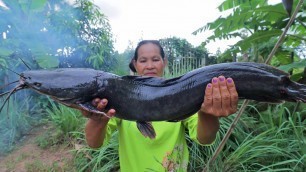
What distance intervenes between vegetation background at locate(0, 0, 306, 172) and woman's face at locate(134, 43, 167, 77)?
84 centimetres

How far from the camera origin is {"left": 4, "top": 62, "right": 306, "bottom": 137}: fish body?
1.53 metres

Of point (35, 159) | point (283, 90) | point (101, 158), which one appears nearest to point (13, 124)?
point (35, 159)

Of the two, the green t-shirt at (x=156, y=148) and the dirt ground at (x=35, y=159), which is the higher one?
the green t-shirt at (x=156, y=148)

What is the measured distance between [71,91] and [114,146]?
234cm

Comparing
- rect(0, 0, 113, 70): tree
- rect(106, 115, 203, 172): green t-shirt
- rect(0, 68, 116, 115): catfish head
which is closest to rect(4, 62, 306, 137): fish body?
rect(0, 68, 116, 115): catfish head

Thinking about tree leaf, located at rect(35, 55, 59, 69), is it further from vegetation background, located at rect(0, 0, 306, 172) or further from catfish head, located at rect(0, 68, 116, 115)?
catfish head, located at rect(0, 68, 116, 115)

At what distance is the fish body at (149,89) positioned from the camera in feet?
5.01

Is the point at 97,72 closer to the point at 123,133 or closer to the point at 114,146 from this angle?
the point at 123,133

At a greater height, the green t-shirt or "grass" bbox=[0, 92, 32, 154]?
the green t-shirt

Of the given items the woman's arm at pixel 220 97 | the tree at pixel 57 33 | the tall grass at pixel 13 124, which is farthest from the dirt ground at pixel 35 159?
the woman's arm at pixel 220 97

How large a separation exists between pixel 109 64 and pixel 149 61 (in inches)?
241

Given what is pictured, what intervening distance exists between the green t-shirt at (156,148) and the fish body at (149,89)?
469 millimetres

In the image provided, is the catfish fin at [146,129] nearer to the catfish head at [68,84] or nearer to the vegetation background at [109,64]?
the catfish head at [68,84]

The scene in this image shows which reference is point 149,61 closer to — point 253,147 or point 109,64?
point 253,147
